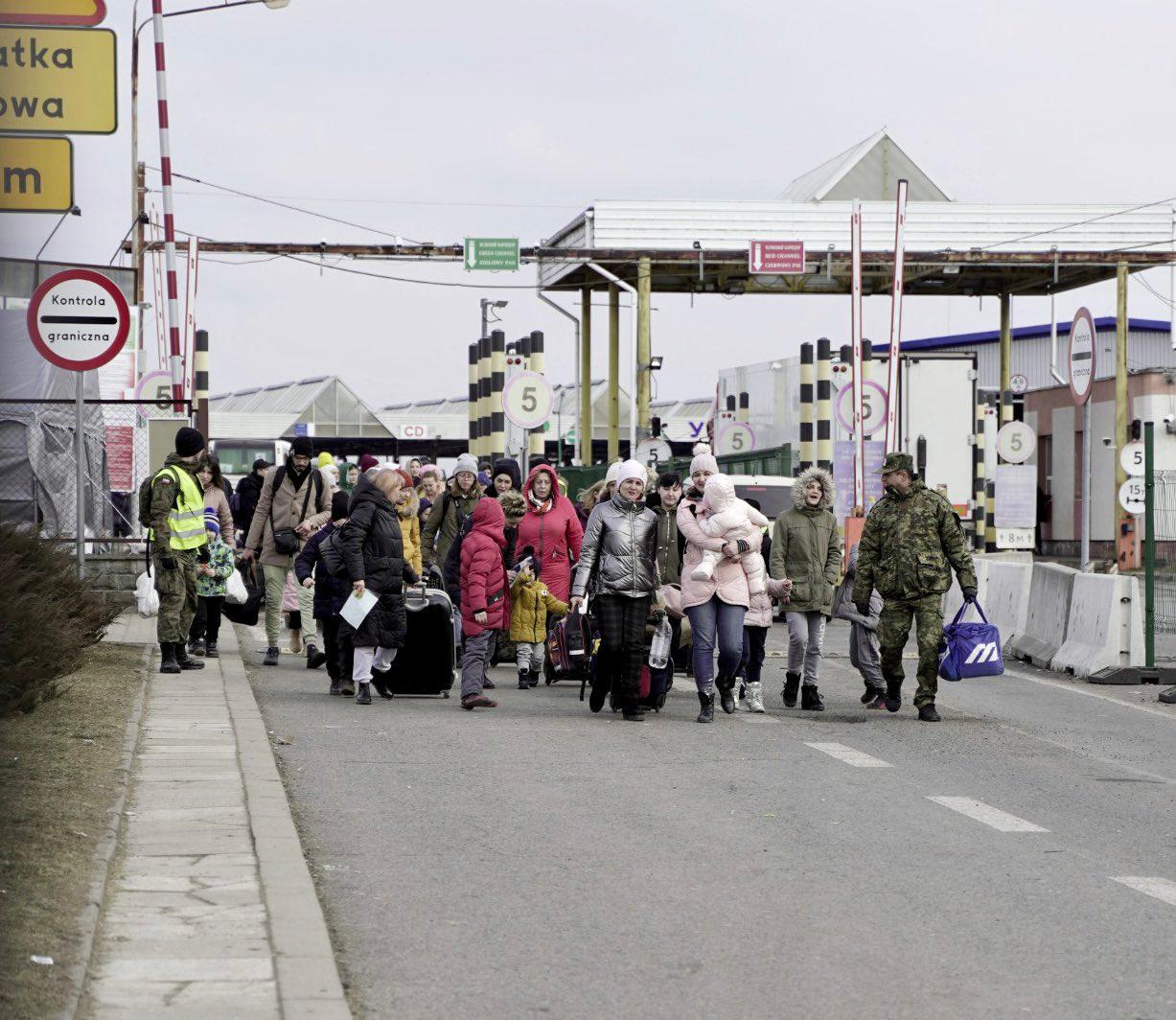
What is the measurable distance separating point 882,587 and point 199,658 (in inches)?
224

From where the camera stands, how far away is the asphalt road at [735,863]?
18.3 ft

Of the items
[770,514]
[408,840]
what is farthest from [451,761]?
[770,514]

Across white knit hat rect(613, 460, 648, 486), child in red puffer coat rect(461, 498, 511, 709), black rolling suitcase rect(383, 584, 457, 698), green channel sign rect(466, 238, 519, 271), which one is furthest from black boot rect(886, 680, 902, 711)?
green channel sign rect(466, 238, 519, 271)

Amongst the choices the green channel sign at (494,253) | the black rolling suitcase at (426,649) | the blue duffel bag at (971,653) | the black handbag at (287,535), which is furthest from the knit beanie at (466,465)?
the green channel sign at (494,253)

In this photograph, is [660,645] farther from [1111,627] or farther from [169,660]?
[1111,627]

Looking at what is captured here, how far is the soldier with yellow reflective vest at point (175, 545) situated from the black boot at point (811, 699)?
4.54 meters

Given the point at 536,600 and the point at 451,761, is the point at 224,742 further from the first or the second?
the point at 536,600

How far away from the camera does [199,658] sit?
52.2 ft

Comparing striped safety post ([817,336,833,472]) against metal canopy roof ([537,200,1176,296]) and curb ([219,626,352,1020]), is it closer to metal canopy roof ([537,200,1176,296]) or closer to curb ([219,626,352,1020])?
metal canopy roof ([537,200,1176,296])

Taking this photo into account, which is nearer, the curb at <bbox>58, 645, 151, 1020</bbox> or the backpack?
the curb at <bbox>58, 645, 151, 1020</bbox>

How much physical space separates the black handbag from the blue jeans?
4.18 meters

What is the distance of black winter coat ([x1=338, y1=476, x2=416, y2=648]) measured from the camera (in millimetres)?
13438

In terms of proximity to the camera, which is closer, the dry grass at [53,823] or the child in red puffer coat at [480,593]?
the dry grass at [53,823]

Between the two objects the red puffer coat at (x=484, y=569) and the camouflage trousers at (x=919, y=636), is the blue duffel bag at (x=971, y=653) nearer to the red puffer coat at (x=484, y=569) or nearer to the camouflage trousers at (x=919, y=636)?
the camouflage trousers at (x=919, y=636)
